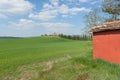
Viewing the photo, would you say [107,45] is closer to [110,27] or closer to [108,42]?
[108,42]

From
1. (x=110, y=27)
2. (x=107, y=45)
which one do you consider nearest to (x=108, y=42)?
(x=107, y=45)

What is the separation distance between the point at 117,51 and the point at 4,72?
24.9 feet

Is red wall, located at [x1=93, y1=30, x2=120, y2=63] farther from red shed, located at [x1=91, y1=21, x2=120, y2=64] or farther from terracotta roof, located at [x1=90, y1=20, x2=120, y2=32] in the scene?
terracotta roof, located at [x1=90, y1=20, x2=120, y2=32]

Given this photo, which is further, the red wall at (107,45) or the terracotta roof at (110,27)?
the red wall at (107,45)

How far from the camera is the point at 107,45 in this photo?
1603 cm

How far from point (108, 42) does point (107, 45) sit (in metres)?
0.24

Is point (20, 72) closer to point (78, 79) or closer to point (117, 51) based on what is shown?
point (78, 79)

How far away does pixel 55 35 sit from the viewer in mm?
91688

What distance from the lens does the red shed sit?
14.9m

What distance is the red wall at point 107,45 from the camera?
586 inches

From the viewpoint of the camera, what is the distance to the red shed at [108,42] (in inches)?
586

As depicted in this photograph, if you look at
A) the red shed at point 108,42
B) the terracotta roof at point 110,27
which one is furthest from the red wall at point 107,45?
the terracotta roof at point 110,27

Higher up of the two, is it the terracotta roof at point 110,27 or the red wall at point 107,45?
the terracotta roof at point 110,27

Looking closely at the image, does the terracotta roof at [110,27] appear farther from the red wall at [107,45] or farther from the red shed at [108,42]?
the red wall at [107,45]
